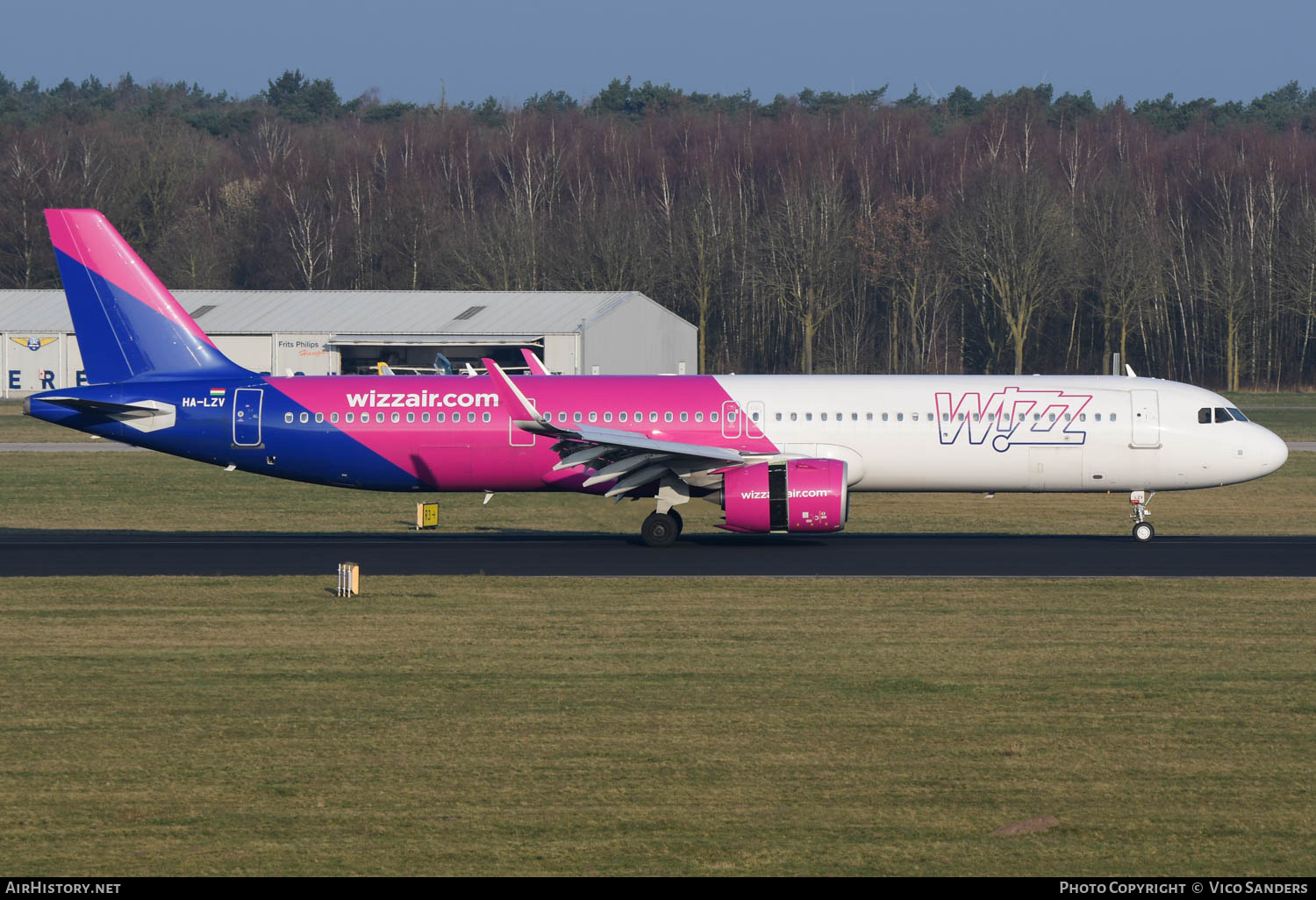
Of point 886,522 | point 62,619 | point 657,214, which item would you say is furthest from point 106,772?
point 657,214

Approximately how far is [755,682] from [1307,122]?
612ft

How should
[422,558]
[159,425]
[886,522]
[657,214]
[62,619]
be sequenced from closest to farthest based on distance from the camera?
[62,619], [422,558], [159,425], [886,522], [657,214]

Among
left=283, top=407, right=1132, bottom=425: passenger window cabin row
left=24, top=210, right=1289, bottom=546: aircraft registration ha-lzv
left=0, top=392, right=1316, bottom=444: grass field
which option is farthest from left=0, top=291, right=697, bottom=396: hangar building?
left=283, top=407, right=1132, bottom=425: passenger window cabin row

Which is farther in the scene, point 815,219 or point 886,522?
point 815,219

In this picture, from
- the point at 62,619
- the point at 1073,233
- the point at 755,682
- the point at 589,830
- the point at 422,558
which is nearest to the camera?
the point at 589,830

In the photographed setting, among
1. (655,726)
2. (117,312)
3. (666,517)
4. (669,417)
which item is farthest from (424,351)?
(655,726)

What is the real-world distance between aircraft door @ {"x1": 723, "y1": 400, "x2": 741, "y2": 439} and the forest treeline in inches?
2966

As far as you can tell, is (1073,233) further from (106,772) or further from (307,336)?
(106,772)

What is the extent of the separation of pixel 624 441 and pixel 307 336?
220 feet

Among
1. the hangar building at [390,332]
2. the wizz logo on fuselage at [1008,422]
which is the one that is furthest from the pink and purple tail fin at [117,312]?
the hangar building at [390,332]

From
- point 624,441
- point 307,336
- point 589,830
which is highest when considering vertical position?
point 307,336

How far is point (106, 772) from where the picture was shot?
13938 millimetres

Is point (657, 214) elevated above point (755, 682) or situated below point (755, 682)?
above

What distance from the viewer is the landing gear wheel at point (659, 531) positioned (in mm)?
32531
